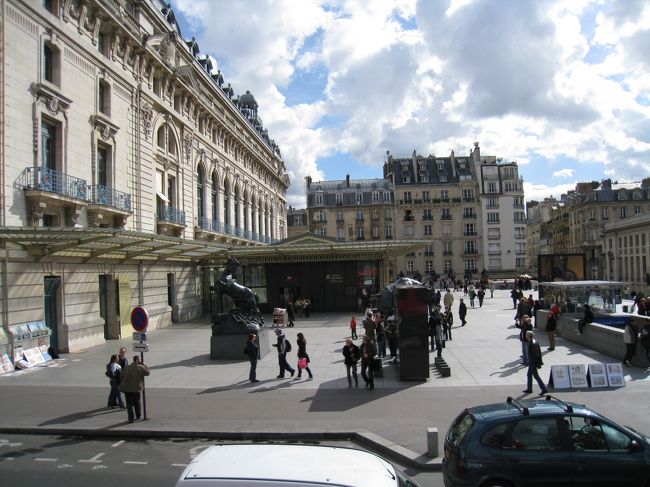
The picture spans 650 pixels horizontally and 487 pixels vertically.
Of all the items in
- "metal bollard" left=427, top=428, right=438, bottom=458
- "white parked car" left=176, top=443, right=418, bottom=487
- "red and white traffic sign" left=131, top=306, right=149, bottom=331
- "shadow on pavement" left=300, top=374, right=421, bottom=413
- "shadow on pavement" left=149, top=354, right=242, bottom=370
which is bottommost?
"shadow on pavement" left=300, top=374, right=421, bottom=413

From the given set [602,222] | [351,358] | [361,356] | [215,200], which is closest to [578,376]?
[361,356]

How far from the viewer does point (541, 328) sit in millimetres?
25562

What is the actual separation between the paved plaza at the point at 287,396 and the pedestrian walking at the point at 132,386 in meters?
0.34

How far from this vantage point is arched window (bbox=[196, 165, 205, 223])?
38.9 meters

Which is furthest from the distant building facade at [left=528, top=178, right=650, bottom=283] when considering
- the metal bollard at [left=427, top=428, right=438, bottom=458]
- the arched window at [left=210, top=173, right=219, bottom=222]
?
the metal bollard at [left=427, top=428, right=438, bottom=458]

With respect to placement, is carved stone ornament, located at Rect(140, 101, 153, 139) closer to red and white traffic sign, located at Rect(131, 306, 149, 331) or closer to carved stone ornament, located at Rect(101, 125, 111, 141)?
carved stone ornament, located at Rect(101, 125, 111, 141)

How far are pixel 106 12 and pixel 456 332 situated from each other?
22.3m

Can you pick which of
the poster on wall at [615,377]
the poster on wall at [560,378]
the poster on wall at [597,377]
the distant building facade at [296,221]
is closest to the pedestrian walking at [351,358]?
the poster on wall at [560,378]

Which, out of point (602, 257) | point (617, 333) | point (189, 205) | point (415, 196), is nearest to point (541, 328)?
point (617, 333)

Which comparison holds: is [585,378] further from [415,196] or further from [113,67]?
[415,196]

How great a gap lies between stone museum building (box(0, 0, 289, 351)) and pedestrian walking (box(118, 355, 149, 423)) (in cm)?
734

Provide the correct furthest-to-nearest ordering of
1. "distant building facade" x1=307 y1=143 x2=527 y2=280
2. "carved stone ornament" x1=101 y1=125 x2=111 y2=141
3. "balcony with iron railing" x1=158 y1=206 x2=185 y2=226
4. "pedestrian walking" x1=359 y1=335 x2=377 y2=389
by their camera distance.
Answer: "distant building facade" x1=307 y1=143 x2=527 y2=280 → "balcony with iron railing" x1=158 y1=206 x2=185 y2=226 → "carved stone ornament" x1=101 y1=125 x2=111 y2=141 → "pedestrian walking" x1=359 y1=335 x2=377 y2=389

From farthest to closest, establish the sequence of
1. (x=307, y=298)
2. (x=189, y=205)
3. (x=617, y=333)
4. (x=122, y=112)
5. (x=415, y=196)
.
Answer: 1. (x=415, y=196)
2. (x=307, y=298)
3. (x=189, y=205)
4. (x=122, y=112)
5. (x=617, y=333)

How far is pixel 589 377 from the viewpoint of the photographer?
45.4ft
